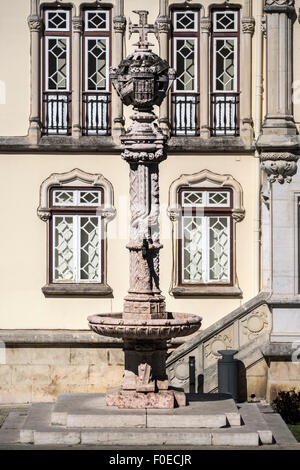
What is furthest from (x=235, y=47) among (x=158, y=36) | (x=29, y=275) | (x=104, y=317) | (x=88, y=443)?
(x=88, y=443)

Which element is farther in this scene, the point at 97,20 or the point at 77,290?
the point at 97,20

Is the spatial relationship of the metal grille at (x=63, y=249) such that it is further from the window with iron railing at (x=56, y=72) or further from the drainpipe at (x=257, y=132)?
the drainpipe at (x=257, y=132)

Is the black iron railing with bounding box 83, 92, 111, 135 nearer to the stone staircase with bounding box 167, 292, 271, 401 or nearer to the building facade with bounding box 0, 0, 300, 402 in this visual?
the building facade with bounding box 0, 0, 300, 402

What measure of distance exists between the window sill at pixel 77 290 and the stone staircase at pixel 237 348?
219 cm

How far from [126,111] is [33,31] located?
230 cm

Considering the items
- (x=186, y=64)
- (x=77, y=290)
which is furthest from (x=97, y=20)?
(x=77, y=290)

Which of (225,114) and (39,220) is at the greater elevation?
(225,114)

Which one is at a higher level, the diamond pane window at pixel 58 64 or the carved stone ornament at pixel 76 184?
the diamond pane window at pixel 58 64

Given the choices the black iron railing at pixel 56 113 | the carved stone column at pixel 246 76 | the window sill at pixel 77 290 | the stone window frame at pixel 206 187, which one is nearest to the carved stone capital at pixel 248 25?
the carved stone column at pixel 246 76

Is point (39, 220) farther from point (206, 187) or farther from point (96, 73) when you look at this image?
point (206, 187)

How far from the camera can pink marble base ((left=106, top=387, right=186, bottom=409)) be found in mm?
20062

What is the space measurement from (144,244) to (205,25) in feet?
27.6

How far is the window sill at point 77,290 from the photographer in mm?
27391

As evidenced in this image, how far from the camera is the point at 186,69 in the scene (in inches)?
1097
